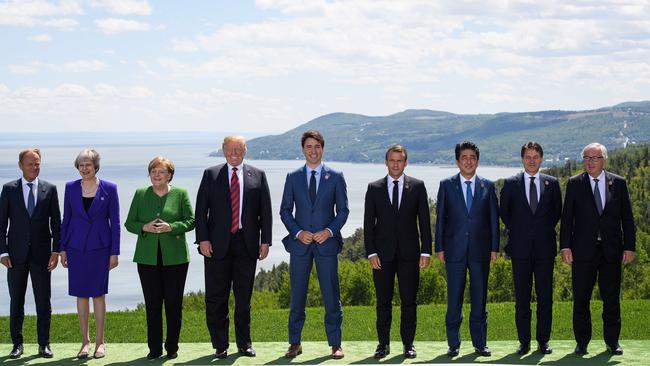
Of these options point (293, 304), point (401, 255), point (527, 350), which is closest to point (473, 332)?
point (527, 350)

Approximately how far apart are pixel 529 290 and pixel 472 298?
23.0 inches

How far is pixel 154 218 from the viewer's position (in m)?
7.97

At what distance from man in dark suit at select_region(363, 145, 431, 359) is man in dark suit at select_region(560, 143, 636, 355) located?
1.40 m

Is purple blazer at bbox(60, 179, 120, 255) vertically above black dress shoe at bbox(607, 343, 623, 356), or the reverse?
purple blazer at bbox(60, 179, 120, 255)

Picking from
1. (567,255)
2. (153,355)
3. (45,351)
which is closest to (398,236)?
(567,255)

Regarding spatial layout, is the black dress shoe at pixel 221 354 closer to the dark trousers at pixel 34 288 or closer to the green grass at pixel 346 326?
the dark trousers at pixel 34 288

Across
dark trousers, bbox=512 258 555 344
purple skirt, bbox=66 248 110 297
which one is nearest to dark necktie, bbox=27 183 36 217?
purple skirt, bbox=66 248 110 297

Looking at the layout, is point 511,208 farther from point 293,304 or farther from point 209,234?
point 209,234

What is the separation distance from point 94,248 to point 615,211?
5066 mm

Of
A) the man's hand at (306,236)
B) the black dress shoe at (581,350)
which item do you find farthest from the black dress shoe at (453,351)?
the man's hand at (306,236)

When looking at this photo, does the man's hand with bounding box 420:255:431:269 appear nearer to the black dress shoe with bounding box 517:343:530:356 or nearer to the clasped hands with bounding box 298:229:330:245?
the clasped hands with bounding box 298:229:330:245

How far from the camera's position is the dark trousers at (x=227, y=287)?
26.5 ft

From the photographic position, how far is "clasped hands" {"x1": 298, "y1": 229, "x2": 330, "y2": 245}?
7898 millimetres

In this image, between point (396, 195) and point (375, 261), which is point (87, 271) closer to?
point (375, 261)
